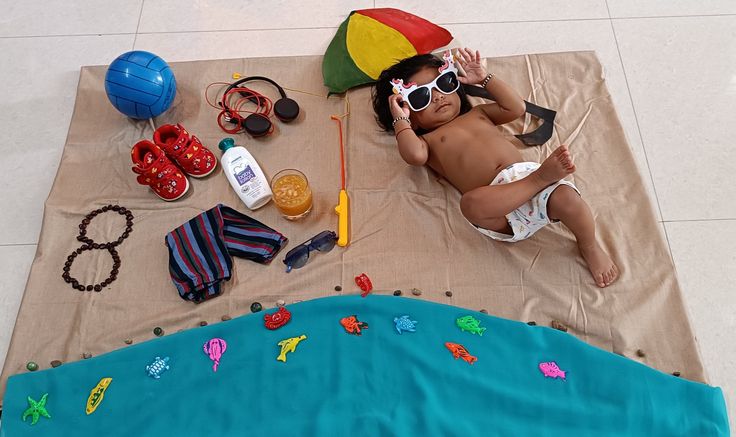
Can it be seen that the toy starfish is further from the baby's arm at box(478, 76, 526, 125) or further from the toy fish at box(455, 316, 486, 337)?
the baby's arm at box(478, 76, 526, 125)

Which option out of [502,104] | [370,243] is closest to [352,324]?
[370,243]

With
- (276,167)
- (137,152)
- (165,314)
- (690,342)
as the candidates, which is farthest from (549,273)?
(137,152)

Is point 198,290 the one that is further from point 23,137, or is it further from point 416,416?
point 23,137

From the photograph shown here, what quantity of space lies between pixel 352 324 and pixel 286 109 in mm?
671

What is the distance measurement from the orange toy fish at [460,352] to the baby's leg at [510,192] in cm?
30

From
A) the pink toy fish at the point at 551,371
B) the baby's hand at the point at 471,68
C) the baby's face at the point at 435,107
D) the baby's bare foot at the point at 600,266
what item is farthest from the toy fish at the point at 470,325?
the baby's hand at the point at 471,68

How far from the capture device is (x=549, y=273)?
1.28 metres

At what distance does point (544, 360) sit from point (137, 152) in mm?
1125

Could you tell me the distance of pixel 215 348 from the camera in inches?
47.3

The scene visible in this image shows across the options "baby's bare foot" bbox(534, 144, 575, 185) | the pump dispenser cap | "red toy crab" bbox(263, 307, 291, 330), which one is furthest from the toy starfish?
"baby's bare foot" bbox(534, 144, 575, 185)

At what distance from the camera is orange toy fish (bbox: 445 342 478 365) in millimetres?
1161

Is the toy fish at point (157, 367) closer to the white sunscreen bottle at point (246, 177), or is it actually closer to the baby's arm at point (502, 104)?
the white sunscreen bottle at point (246, 177)

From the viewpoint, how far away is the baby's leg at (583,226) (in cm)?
120

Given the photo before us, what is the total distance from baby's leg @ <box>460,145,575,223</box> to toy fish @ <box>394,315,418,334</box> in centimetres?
29
